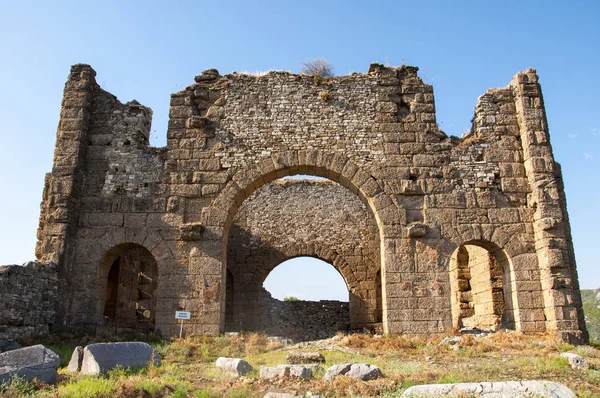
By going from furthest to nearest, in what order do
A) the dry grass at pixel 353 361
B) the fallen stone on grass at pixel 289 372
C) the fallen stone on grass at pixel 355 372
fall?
the fallen stone on grass at pixel 289 372 → the fallen stone on grass at pixel 355 372 → the dry grass at pixel 353 361

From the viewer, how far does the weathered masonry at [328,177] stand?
1073cm

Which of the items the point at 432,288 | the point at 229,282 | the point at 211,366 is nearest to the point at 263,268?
the point at 229,282

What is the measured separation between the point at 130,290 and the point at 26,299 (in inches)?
200

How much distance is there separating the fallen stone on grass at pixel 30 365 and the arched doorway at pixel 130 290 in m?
5.41

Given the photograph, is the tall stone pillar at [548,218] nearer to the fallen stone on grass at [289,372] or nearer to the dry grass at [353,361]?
the dry grass at [353,361]

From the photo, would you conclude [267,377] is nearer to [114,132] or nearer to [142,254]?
[114,132]

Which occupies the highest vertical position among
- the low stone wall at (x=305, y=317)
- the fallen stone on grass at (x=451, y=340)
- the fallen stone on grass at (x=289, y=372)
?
the low stone wall at (x=305, y=317)

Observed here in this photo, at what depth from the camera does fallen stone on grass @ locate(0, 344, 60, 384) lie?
19.3ft

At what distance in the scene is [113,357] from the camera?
6707 mm

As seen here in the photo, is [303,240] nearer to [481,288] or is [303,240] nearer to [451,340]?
[481,288]

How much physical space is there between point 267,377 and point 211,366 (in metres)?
1.88

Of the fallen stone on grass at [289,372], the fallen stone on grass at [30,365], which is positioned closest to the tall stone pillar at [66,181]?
the fallen stone on grass at [30,365]

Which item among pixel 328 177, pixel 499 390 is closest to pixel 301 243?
pixel 328 177

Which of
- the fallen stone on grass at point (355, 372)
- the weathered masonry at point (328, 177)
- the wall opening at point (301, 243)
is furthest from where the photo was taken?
the wall opening at point (301, 243)
